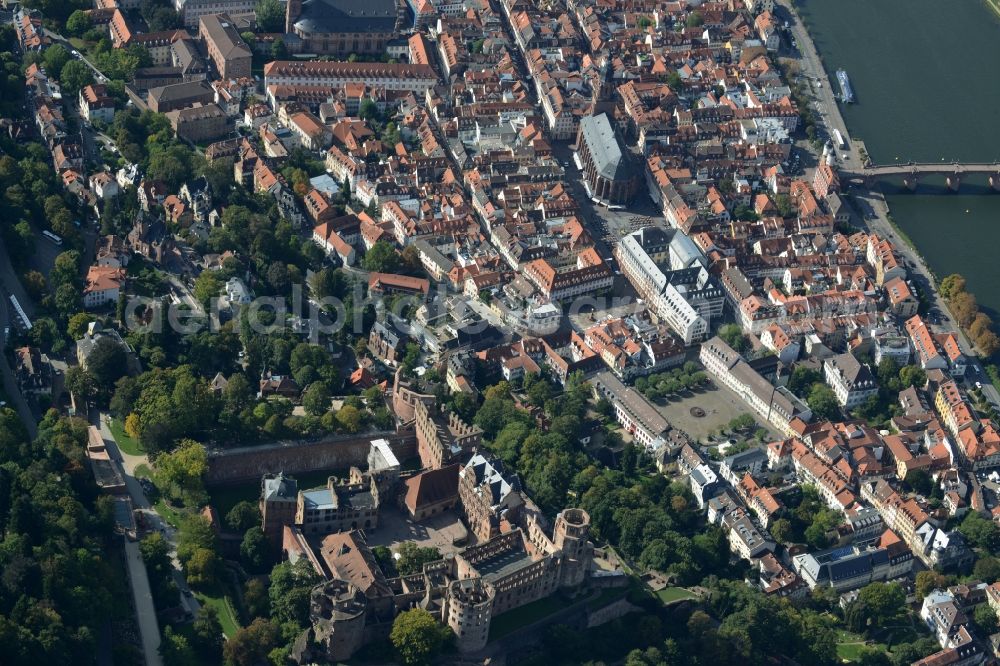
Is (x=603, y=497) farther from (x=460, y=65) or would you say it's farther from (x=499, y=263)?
(x=460, y=65)

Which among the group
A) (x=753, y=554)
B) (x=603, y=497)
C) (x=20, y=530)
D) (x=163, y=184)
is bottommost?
(x=753, y=554)

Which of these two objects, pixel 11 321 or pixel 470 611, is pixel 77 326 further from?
pixel 470 611

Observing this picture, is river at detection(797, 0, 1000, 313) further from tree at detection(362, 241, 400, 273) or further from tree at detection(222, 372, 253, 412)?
tree at detection(222, 372, 253, 412)

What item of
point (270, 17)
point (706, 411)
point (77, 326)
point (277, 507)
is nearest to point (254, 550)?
point (277, 507)

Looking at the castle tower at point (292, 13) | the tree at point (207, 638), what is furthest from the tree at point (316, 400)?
the castle tower at point (292, 13)

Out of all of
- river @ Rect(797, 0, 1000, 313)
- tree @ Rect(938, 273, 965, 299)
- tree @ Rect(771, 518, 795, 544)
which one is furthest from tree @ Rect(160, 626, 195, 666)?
river @ Rect(797, 0, 1000, 313)

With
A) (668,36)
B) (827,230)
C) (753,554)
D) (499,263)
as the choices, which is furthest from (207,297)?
(668,36)

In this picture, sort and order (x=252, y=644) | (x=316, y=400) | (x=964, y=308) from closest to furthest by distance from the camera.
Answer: (x=252, y=644), (x=316, y=400), (x=964, y=308)
